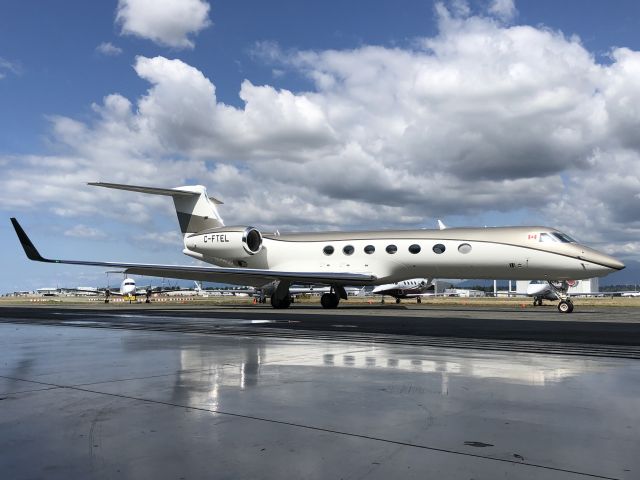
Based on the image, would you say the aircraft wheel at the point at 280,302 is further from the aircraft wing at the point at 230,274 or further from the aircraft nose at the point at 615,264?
the aircraft nose at the point at 615,264

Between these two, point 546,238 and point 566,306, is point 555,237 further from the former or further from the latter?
point 566,306

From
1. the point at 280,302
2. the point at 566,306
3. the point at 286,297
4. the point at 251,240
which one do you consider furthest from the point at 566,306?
the point at 251,240

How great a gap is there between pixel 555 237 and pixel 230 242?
16.5 metres

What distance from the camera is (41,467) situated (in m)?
3.24

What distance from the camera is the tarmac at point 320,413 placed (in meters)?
3.28

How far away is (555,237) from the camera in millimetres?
24281

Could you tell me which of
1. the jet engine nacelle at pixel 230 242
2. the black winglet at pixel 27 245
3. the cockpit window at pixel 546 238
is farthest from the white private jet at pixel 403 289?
the black winglet at pixel 27 245

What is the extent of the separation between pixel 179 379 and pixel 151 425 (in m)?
1.98

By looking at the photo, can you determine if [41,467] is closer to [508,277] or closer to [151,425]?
[151,425]

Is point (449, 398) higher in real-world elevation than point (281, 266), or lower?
lower

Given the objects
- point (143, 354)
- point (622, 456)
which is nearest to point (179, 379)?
point (143, 354)

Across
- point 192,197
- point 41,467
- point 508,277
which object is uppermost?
point 192,197

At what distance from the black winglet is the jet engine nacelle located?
28.6ft

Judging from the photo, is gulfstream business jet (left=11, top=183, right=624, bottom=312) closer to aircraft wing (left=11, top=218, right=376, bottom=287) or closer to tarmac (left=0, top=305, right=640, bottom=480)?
aircraft wing (left=11, top=218, right=376, bottom=287)
